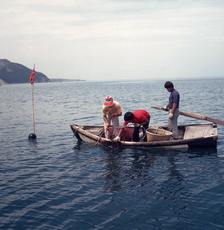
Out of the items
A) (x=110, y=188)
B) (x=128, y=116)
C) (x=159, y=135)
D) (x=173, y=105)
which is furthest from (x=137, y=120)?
(x=110, y=188)

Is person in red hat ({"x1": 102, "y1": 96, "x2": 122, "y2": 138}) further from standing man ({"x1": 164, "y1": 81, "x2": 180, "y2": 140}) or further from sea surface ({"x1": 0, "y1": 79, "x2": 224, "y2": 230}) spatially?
standing man ({"x1": 164, "y1": 81, "x2": 180, "y2": 140})

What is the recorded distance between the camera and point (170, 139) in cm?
1288

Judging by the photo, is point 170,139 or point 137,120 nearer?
point 137,120

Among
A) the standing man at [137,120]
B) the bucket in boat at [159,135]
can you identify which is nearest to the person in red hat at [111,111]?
the standing man at [137,120]

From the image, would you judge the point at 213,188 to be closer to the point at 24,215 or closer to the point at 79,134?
the point at 24,215

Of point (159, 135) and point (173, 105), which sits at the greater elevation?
point (173, 105)

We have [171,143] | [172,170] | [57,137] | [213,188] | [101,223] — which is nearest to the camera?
[101,223]

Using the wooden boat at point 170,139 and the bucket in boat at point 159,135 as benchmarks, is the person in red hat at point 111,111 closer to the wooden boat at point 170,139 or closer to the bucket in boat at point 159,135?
the wooden boat at point 170,139

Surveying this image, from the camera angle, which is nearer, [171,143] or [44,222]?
[44,222]

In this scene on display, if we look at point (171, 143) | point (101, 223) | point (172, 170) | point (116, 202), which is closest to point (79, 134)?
point (171, 143)

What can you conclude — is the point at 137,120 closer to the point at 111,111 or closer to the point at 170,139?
the point at 111,111

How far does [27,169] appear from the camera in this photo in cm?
1055

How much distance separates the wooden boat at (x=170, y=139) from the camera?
12.1 metres

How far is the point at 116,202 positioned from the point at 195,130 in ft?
25.2
